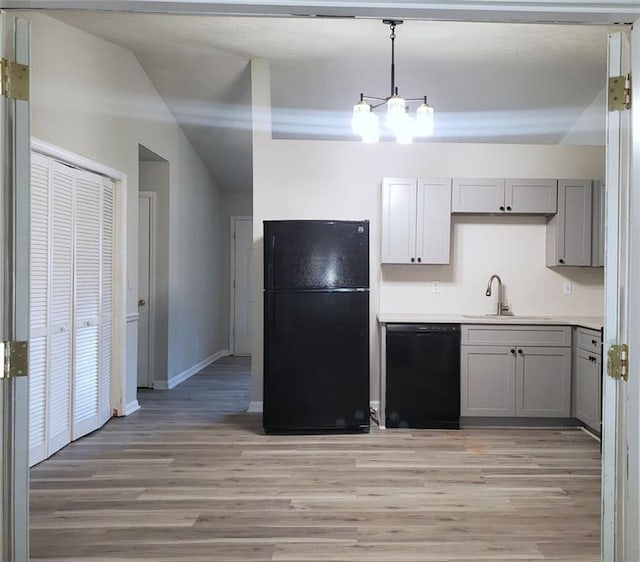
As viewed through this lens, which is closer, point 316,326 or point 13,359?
point 13,359

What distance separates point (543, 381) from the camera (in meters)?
3.91

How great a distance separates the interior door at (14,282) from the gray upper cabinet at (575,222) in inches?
156

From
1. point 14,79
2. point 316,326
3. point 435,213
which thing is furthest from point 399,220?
point 14,79

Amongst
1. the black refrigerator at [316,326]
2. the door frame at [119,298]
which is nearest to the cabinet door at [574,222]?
the black refrigerator at [316,326]

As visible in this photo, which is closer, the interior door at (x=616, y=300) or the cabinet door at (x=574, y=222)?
the interior door at (x=616, y=300)

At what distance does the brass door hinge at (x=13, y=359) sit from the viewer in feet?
4.34

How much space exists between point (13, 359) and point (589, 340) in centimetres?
367

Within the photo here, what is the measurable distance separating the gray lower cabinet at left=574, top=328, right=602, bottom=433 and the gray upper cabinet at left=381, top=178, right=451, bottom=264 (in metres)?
1.20

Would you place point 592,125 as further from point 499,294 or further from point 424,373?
point 424,373

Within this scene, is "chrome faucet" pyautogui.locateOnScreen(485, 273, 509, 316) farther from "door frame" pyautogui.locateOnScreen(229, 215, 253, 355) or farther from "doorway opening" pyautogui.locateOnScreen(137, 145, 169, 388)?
"door frame" pyautogui.locateOnScreen(229, 215, 253, 355)

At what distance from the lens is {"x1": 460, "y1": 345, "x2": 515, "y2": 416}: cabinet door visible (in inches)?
154

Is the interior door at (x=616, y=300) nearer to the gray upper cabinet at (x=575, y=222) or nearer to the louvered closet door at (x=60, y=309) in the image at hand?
the gray upper cabinet at (x=575, y=222)

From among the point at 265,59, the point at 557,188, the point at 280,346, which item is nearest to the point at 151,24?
the point at 265,59

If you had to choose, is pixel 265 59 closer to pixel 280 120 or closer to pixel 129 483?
pixel 280 120
